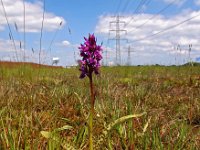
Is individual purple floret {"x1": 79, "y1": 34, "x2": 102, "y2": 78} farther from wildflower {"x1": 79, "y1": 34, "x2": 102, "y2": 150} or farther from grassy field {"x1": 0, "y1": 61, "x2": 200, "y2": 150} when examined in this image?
grassy field {"x1": 0, "y1": 61, "x2": 200, "y2": 150}

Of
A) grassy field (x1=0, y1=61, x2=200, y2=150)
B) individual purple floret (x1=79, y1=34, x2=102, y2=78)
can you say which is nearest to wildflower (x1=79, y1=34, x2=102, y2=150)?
individual purple floret (x1=79, y1=34, x2=102, y2=78)

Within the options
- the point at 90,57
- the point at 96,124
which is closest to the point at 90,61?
the point at 90,57

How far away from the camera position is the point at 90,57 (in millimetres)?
1689

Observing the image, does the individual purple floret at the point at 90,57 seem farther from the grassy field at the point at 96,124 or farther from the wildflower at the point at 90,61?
the grassy field at the point at 96,124

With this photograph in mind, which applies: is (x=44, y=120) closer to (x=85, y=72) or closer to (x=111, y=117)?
(x=111, y=117)

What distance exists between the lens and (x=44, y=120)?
10.6 ft

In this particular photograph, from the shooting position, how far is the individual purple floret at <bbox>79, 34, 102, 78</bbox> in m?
1.66

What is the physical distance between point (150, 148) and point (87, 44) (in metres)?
1.23

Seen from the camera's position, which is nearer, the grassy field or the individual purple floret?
the individual purple floret

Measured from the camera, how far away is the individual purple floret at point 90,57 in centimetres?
166

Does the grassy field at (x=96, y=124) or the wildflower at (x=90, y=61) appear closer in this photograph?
the wildflower at (x=90, y=61)

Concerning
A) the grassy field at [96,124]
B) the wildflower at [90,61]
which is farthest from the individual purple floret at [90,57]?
the grassy field at [96,124]

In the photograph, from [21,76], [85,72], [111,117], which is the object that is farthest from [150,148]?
[21,76]

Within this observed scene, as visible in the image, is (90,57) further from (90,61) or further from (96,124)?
(96,124)
